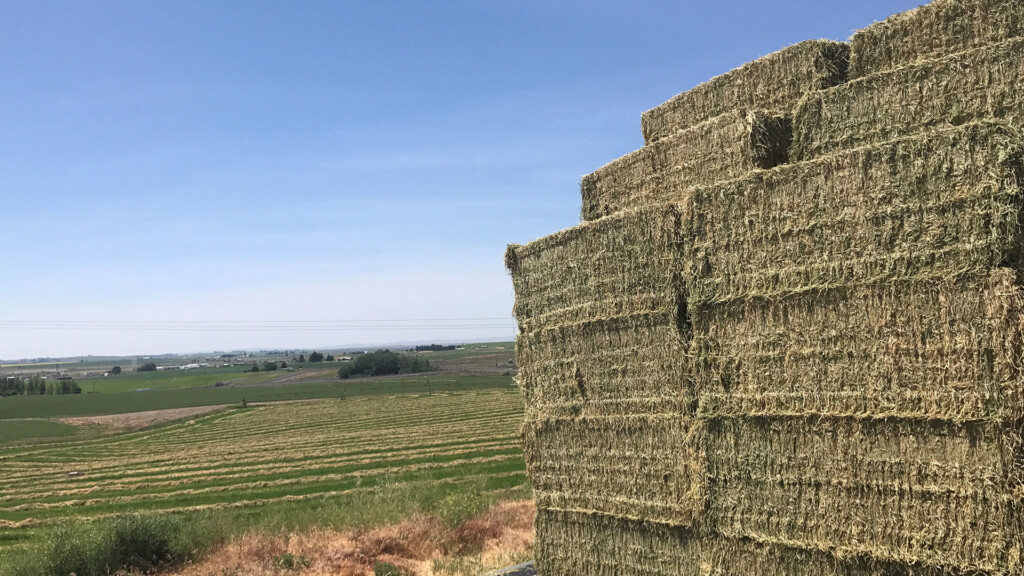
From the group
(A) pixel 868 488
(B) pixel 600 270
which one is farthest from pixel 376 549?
(A) pixel 868 488

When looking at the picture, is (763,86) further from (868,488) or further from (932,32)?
(868,488)

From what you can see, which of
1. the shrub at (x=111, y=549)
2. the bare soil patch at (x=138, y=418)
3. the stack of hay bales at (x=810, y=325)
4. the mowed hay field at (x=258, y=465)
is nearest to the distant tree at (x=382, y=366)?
the bare soil patch at (x=138, y=418)

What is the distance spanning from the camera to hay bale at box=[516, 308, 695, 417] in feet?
17.0

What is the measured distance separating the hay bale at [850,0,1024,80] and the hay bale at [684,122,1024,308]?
952 mm

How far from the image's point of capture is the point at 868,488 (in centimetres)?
409

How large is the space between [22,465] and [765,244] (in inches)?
1709

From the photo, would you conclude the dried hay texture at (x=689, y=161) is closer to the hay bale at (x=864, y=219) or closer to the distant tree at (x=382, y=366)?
the hay bale at (x=864, y=219)

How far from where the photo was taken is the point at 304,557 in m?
9.08

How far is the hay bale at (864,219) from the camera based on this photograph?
11.6 feet

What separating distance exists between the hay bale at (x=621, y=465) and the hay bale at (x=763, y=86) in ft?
8.48

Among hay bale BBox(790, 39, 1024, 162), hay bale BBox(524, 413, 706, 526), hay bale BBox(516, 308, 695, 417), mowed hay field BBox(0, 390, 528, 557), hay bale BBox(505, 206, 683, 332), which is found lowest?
mowed hay field BBox(0, 390, 528, 557)

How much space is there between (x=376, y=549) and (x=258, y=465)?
2424cm

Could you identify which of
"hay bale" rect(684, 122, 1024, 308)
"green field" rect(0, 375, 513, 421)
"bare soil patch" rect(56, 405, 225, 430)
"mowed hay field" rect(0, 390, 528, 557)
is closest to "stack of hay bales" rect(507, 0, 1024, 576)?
"hay bale" rect(684, 122, 1024, 308)

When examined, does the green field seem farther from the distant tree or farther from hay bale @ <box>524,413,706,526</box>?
hay bale @ <box>524,413,706,526</box>
